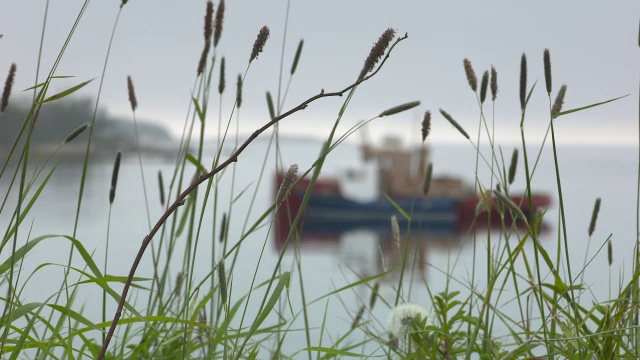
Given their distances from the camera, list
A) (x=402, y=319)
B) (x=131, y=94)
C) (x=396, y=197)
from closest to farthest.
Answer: (x=402, y=319), (x=131, y=94), (x=396, y=197)

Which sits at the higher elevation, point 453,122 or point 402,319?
point 453,122

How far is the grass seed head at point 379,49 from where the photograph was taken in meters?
0.56

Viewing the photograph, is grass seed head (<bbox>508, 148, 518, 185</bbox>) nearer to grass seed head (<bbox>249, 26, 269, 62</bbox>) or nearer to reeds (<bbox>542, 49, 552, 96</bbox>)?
reeds (<bbox>542, 49, 552, 96</bbox>)

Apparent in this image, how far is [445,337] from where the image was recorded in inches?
40.3

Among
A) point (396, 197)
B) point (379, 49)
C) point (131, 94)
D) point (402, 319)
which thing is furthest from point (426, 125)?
point (396, 197)

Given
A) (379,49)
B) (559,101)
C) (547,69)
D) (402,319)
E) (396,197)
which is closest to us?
(379,49)

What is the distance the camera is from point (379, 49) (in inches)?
22.3

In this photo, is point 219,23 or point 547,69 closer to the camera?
point 547,69

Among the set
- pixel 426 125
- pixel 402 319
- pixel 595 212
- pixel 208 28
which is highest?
pixel 208 28

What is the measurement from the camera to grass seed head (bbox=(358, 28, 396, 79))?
0.56 meters

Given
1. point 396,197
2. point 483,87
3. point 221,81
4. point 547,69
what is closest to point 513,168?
point 483,87

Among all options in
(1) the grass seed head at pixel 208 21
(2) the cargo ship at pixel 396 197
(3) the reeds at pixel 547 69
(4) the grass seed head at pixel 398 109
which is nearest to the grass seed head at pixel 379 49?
Answer: (4) the grass seed head at pixel 398 109

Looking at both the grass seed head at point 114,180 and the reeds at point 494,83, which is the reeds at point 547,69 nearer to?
the reeds at point 494,83

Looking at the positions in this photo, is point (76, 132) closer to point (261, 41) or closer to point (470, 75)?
point (261, 41)
